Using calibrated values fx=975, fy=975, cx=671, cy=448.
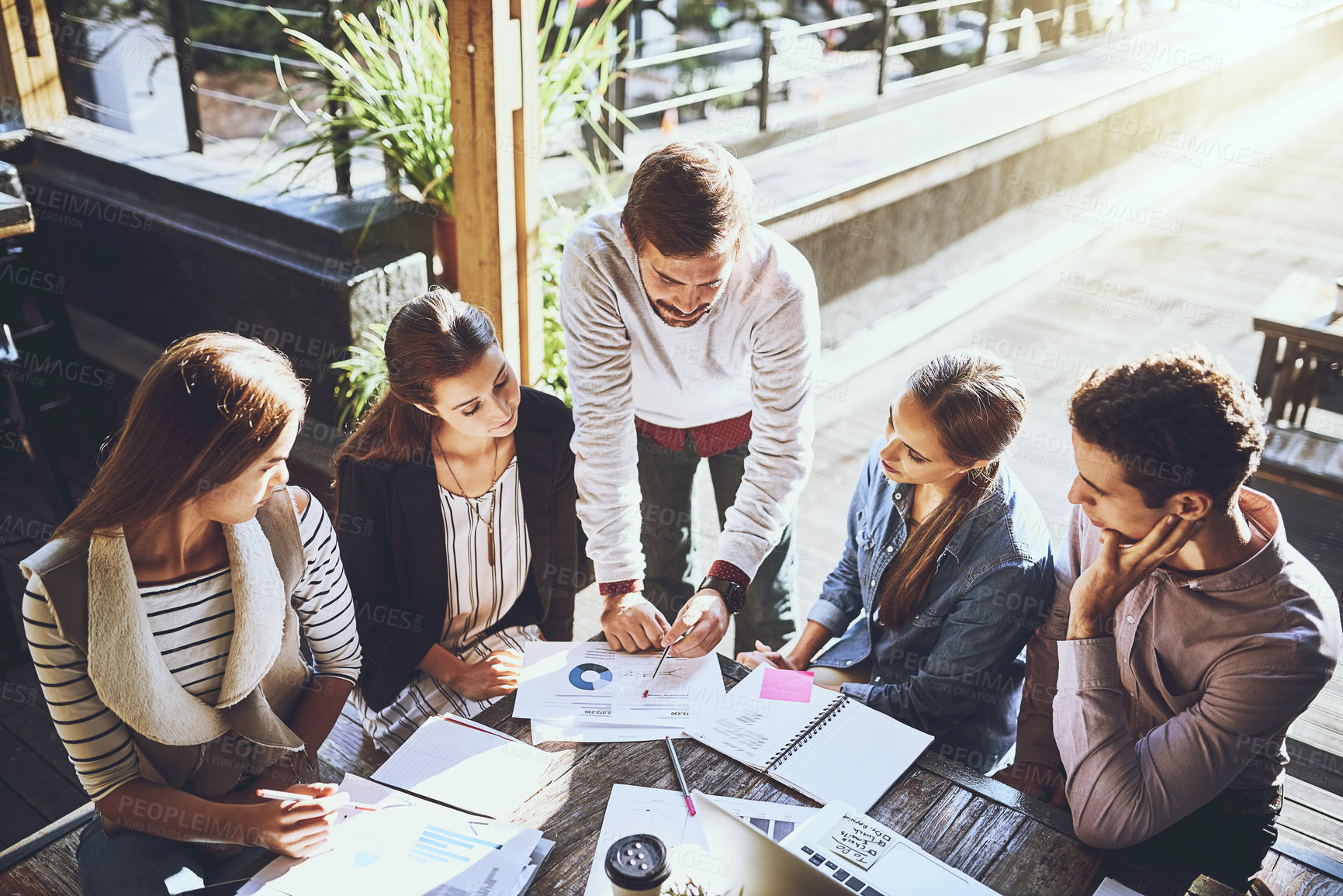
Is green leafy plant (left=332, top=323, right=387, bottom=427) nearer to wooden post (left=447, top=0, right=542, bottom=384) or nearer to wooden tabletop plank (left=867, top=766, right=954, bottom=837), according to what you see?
wooden post (left=447, top=0, right=542, bottom=384)

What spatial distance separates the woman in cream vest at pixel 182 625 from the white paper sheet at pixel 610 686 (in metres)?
0.34

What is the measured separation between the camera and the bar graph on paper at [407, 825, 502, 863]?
1207 millimetres

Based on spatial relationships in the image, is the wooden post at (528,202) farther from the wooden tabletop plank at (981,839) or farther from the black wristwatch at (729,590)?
the wooden tabletop plank at (981,839)

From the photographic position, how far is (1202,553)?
1339 mm

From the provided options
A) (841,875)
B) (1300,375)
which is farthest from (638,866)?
(1300,375)

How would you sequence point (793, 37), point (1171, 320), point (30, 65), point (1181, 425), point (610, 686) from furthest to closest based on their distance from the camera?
point (793, 37)
point (1171, 320)
point (30, 65)
point (610, 686)
point (1181, 425)

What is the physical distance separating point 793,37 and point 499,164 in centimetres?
441

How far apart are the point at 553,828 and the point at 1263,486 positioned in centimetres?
269

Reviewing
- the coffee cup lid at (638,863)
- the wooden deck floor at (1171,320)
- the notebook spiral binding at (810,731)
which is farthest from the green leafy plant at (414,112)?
the coffee cup lid at (638,863)

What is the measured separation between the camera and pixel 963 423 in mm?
1595

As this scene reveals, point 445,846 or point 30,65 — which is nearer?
point 445,846

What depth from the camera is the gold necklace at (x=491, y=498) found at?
1855 millimetres

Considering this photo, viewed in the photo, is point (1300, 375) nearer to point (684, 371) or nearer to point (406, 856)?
point (684, 371)

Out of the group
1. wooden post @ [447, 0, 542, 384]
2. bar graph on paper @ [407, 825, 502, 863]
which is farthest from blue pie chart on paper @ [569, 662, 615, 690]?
wooden post @ [447, 0, 542, 384]
